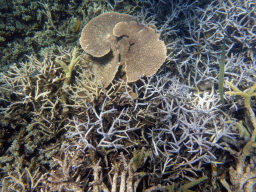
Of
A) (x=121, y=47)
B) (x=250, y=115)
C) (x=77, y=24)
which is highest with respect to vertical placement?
(x=77, y=24)

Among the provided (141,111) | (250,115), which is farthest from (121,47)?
(250,115)

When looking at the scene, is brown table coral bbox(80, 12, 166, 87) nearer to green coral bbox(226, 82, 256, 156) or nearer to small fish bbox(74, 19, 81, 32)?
small fish bbox(74, 19, 81, 32)

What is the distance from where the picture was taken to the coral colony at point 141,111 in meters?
2.05

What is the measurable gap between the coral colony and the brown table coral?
17mm

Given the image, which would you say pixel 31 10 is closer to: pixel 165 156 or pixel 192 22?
pixel 192 22

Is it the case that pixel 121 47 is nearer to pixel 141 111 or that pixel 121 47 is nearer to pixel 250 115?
pixel 141 111

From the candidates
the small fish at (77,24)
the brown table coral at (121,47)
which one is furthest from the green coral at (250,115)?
the small fish at (77,24)

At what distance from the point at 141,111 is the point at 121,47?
3.94 ft

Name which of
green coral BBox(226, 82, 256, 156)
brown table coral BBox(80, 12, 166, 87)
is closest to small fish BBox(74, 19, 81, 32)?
brown table coral BBox(80, 12, 166, 87)

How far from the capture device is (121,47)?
2.66m

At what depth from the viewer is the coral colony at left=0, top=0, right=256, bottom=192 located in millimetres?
2053

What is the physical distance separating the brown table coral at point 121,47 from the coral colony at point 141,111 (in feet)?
0.06

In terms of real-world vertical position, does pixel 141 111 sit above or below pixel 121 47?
below

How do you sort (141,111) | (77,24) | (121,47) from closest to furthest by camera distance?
(141,111), (121,47), (77,24)
